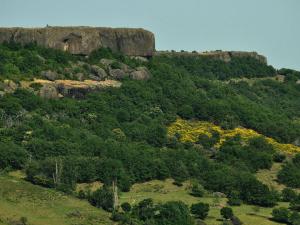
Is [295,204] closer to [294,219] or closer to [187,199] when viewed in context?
[294,219]

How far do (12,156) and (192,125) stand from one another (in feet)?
150

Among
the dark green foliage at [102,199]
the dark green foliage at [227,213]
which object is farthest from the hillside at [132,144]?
the dark green foliage at [227,213]

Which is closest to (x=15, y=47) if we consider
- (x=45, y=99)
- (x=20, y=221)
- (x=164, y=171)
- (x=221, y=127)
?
(x=45, y=99)

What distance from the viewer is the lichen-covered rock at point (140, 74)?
188250 mm

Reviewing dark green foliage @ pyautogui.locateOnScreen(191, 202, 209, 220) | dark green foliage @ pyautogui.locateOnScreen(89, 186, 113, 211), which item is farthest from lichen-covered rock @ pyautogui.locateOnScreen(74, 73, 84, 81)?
dark green foliage @ pyautogui.locateOnScreen(191, 202, 209, 220)

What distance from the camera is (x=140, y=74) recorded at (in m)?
189

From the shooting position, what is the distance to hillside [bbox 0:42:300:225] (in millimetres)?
127875

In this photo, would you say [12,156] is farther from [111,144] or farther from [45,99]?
[45,99]

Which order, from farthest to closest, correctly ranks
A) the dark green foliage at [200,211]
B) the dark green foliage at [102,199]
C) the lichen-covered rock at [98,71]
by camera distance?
the lichen-covered rock at [98,71] < the dark green foliage at [102,199] < the dark green foliage at [200,211]

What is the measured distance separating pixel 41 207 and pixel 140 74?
227 ft

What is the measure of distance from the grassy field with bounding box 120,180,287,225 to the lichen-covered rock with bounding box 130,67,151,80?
4573 centimetres

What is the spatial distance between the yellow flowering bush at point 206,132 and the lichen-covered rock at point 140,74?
13.7 meters

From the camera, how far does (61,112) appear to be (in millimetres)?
164125

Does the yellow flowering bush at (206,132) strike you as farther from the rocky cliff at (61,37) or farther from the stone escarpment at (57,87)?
the rocky cliff at (61,37)
